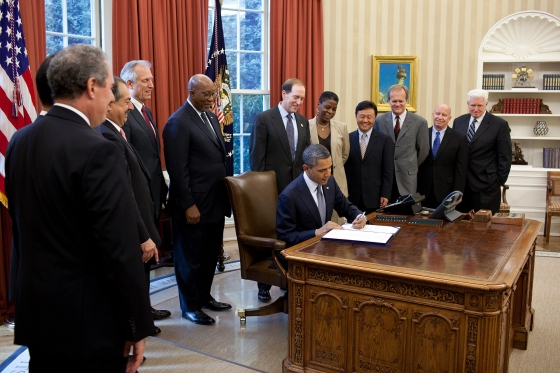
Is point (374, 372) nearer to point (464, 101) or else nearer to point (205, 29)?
point (205, 29)

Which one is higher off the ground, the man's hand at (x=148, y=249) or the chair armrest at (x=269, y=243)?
the man's hand at (x=148, y=249)

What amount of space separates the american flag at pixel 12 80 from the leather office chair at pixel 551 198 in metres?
5.50

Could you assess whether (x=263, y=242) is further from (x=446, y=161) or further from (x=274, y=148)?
(x=446, y=161)

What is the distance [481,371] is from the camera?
86.2 inches

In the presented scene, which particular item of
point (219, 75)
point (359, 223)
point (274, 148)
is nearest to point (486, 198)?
point (274, 148)

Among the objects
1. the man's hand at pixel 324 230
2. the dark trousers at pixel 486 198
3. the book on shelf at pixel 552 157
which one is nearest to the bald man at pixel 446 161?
the dark trousers at pixel 486 198

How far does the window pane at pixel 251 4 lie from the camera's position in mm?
6266

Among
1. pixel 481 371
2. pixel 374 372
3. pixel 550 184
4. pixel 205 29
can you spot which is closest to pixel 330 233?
pixel 374 372

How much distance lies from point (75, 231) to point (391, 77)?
19.5ft

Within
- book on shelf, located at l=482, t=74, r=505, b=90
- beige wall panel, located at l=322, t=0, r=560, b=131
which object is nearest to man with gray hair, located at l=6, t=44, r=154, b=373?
beige wall panel, located at l=322, t=0, r=560, b=131

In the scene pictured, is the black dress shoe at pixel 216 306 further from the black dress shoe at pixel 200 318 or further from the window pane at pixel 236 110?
the window pane at pixel 236 110

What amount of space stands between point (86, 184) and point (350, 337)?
158 cm

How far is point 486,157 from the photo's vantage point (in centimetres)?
455

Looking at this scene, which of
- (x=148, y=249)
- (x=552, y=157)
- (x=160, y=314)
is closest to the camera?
(x=148, y=249)
